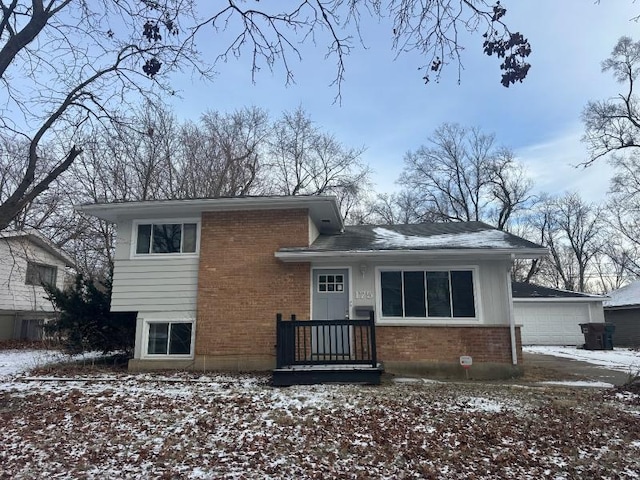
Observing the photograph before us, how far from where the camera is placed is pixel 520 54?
13.2ft

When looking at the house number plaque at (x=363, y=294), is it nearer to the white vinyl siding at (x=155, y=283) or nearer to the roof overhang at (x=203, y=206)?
the roof overhang at (x=203, y=206)

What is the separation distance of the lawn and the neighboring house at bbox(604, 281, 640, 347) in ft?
57.5

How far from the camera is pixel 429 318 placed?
405 inches

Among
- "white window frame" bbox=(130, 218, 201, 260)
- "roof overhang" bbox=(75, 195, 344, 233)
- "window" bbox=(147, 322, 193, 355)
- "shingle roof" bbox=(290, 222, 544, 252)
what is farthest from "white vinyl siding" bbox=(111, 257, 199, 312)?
"shingle roof" bbox=(290, 222, 544, 252)

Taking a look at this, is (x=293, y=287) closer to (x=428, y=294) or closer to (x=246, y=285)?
(x=246, y=285)

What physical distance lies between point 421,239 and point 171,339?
6711mm

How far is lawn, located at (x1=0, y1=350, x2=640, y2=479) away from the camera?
4699 millimetres

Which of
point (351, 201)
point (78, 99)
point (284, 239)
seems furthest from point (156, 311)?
point (351, 201)

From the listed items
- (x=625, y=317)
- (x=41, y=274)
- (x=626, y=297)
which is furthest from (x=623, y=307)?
(x=41, y=274)

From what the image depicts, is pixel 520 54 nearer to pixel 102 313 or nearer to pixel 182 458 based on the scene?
pixel 182 458

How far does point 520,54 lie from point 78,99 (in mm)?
7515

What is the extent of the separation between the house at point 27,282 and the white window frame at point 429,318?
14.3 meters

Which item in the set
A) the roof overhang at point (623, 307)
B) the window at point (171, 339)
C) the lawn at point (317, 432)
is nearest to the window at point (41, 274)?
the window at point (171, 339)

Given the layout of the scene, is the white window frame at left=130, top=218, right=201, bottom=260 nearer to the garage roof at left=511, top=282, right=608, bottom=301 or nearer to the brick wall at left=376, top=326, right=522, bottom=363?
the brick wall at left=376, top=326, right=522, bottom=363
